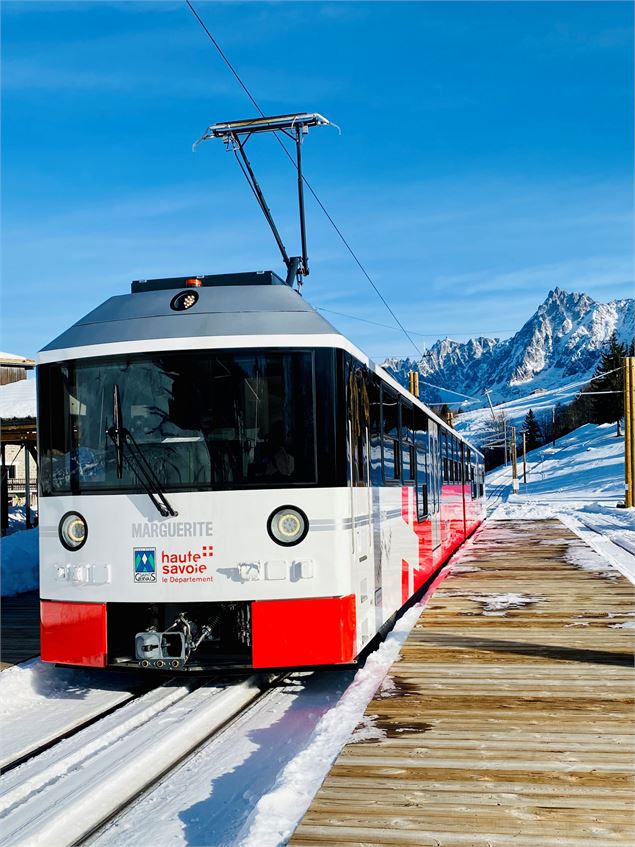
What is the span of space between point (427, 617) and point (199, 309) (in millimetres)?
4386

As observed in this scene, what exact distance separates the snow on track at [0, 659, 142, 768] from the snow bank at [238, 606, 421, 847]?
5.85 ft

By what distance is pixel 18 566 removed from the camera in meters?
13.9

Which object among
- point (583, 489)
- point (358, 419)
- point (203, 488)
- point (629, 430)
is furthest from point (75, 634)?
point (583, 489)

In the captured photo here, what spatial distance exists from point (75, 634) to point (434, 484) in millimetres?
7930

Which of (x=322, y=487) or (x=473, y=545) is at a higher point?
(x=322, y=487)

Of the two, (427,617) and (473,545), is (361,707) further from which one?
(473,545)

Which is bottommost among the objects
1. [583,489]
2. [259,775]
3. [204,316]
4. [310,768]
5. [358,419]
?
[583,489]

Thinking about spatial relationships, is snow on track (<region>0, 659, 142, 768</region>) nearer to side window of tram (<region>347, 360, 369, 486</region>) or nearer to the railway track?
the railway track

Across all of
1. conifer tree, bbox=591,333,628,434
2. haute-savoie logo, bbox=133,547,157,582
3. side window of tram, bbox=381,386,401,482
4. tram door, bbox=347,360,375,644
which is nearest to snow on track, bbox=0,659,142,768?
haute-savoie logo, bbox=133,547,157,582

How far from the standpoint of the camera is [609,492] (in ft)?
211

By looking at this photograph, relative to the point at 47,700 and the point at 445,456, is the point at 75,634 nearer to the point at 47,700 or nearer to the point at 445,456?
the point at 47,700

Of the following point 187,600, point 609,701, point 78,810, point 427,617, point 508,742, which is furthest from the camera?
point 427,617

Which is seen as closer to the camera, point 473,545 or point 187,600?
point 187,600

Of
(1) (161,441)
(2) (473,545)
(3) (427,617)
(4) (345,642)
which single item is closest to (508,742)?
(4) (345,642)
